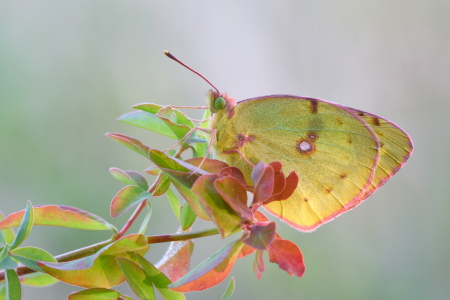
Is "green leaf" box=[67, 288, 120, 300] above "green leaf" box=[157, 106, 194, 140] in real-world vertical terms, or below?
below

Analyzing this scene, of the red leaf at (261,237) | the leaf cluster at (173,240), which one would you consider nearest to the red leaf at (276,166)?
the leaf cluster at (173,240)

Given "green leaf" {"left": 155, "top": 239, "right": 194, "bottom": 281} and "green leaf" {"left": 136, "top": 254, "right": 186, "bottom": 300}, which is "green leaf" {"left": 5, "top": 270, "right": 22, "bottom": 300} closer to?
"green leaf" {"left": 136, "top": 254, "right": 186, "bottom": 300}

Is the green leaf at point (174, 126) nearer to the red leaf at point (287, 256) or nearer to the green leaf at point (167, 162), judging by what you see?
the green leaf at point (167, 162)

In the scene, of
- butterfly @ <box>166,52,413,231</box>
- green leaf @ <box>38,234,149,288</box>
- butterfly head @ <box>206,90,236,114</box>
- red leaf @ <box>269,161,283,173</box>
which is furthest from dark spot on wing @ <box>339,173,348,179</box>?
green leaf @ <box>38,234,149,288</box>

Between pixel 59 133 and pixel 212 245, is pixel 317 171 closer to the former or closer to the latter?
pixel 212 245

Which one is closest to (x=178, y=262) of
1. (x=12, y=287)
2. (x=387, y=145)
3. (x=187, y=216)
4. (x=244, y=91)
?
(x=187, y=216)

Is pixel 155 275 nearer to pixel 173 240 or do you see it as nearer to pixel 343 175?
pixel 173 240
